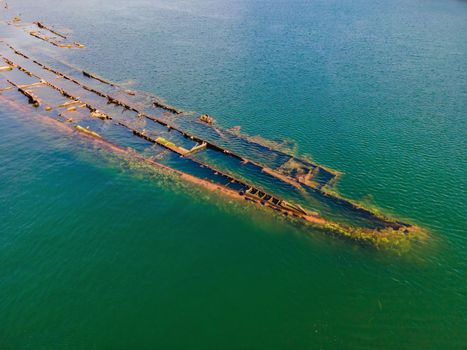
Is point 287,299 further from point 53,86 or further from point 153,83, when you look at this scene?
point 53,86

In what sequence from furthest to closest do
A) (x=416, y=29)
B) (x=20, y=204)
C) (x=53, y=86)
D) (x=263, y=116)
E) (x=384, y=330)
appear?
(x=416, y=29) < (x=53, y=86) < (x=263, y=116) < (x=20, y=204) < (x=384, y=330)

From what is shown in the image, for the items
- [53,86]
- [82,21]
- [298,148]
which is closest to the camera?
[298,148]

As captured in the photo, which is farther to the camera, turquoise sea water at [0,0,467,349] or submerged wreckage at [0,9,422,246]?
submerged wreckage at [0,9,422,246]

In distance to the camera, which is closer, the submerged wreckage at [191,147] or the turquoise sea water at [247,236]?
the turquoise sea water at [247,236]

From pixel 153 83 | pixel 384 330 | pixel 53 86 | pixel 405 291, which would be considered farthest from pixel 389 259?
pixel 53 86
